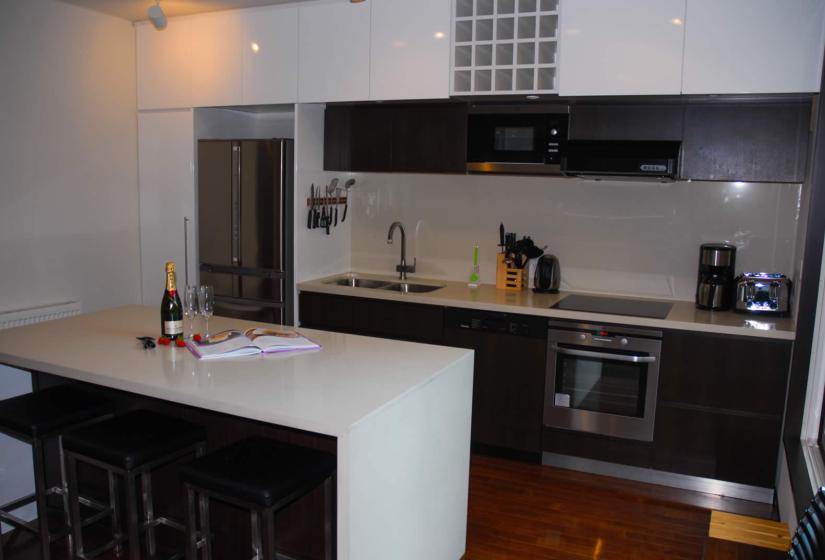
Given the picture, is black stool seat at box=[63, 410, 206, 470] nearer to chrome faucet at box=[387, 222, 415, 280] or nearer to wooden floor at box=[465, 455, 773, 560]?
wooden floor at box=[465, 455, 773, 560]

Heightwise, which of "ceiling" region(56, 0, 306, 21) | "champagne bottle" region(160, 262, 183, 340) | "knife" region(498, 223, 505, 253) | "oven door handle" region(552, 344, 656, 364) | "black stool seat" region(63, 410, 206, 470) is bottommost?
"black stool seat" region(63, 410, 206, 470)

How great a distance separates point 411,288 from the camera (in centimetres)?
459

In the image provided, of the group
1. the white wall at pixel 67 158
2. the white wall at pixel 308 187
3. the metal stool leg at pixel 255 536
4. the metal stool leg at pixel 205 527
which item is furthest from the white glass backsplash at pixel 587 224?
the metal stool leg at pixel 205 527

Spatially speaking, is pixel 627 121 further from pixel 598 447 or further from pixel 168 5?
pixel 168 5

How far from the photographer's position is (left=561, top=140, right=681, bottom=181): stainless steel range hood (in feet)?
11.8

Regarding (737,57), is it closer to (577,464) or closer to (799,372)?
(799,372)

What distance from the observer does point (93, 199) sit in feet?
14.6

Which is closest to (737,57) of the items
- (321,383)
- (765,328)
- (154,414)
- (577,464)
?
(765,328)

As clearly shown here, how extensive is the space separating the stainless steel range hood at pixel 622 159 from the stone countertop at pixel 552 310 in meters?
0.75

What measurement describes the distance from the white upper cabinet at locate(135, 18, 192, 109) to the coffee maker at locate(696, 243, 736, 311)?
338 cm

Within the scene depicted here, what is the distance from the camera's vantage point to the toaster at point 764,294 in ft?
11.9

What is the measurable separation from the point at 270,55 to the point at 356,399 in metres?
2.91

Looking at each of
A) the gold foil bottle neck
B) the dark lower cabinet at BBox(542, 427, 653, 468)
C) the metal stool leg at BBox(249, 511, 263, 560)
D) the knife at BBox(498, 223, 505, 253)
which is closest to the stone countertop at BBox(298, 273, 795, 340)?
the knife at BBox(498, 223, 505, 253)

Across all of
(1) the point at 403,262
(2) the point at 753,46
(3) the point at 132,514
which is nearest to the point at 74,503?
(3) the point at 132,514
